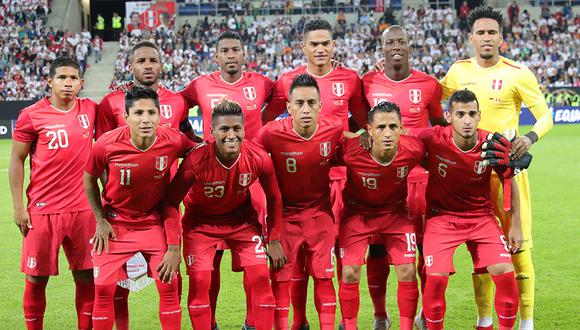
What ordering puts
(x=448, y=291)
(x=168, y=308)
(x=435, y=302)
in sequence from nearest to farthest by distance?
Result: (x=168, y=308), (x=435, y=302), (x=448, y=291)

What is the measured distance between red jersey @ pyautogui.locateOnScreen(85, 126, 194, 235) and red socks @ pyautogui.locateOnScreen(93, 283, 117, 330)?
1.59 feet

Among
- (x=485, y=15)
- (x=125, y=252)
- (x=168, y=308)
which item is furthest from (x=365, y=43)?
(x=168, y=308)

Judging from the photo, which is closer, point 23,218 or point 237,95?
point 23,218

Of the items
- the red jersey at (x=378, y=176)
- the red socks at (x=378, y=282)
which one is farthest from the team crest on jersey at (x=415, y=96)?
the red socks at (x=378, y=282)

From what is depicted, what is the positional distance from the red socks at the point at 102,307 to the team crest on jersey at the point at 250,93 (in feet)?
6.78

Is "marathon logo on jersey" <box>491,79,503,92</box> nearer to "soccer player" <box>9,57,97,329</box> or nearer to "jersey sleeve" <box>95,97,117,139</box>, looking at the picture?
"jersey sleeve" <box>95,97,117,139</box>

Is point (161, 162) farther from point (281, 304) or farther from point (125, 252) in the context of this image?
point (281, 304)

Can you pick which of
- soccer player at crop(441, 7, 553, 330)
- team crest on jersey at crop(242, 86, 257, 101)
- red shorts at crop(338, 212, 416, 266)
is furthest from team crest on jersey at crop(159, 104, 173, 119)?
soccer player at crop(441, 7, 553, 330)

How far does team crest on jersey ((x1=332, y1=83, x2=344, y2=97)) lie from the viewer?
6.46 meters

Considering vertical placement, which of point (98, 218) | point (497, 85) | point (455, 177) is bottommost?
point (98, 218)

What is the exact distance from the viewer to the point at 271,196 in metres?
5.62

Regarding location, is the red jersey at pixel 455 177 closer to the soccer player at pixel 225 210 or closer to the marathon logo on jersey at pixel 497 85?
the marathon logo on jersey at pixel 497 85

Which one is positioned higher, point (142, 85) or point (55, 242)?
point (142, 85)

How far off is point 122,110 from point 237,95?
971 millimetres
